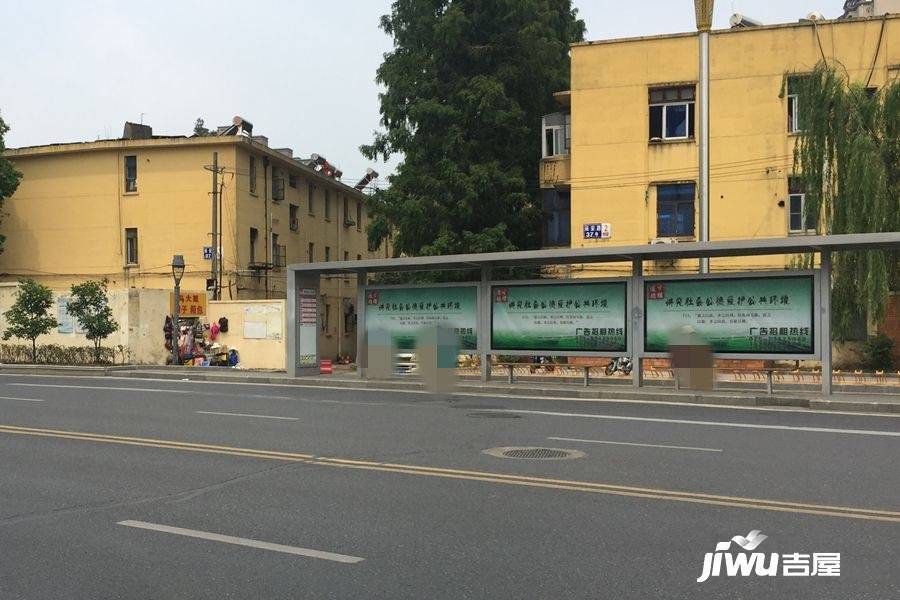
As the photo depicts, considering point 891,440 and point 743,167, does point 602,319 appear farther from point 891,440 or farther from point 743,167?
point 743,167

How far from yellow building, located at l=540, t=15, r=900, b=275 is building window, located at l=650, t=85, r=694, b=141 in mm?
36

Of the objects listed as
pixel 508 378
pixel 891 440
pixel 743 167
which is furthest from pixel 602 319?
pixel 743 167

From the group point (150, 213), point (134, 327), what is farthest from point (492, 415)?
point (150, 213)

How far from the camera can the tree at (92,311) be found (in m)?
30.3

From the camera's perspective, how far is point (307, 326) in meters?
24.8

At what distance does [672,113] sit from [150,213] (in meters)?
24.0

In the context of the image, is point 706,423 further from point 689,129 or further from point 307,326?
point 689,129

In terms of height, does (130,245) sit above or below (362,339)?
above

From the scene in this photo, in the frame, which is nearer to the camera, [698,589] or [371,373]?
[698,589]

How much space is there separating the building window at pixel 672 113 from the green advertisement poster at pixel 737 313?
1324 centimetres

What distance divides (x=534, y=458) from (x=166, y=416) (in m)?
7.21

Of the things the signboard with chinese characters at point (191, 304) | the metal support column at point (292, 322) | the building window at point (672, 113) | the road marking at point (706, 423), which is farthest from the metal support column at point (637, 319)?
the signboard with chinese characters at point (191, 304)

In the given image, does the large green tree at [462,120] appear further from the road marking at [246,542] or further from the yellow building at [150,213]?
the road marking at [246,542]

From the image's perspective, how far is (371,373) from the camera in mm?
23500
